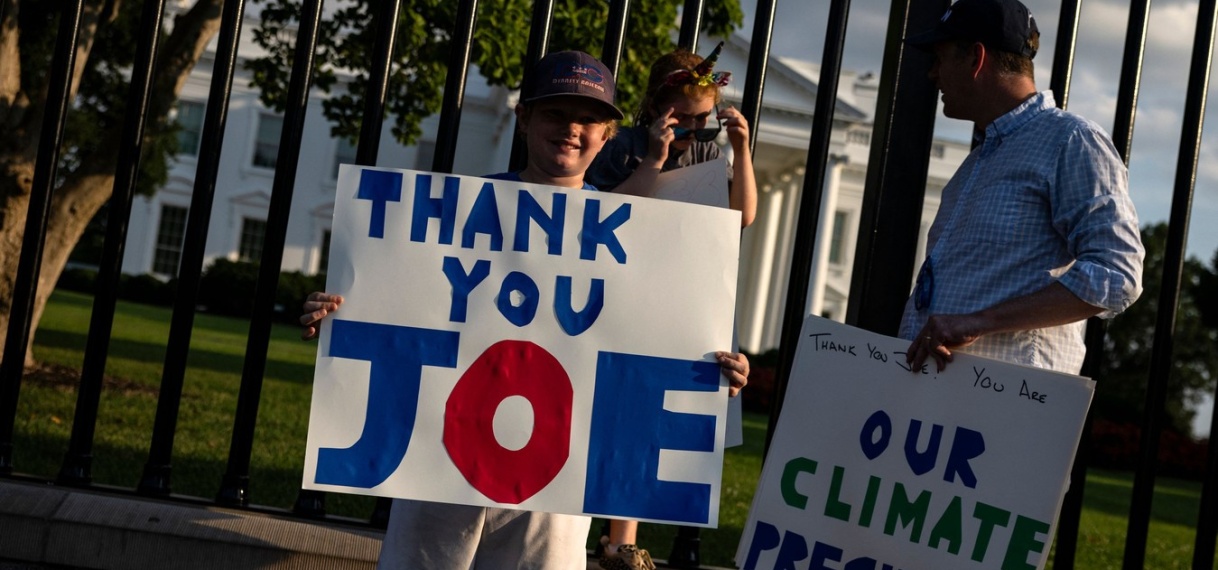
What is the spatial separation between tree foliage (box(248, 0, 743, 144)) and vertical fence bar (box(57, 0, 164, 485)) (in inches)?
175

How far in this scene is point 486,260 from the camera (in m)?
2.60

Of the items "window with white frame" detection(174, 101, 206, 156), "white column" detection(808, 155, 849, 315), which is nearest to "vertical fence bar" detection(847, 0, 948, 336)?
"white column" detection(808, 155, 849, 315)

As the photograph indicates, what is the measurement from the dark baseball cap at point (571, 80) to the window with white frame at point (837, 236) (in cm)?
→ 4166

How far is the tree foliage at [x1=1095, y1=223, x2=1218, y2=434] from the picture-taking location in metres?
38.8

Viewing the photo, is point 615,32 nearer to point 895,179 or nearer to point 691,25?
point 691,25

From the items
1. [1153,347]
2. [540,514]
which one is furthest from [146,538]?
[1153,347]

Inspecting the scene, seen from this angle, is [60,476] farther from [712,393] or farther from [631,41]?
[631,41]

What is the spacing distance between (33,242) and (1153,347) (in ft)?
10.1

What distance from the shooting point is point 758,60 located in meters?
3.30

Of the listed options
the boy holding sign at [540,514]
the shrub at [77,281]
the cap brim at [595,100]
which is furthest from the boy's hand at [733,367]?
the shrub at [77,281]

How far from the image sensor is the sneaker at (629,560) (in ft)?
10.7

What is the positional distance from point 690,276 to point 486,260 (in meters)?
0.45

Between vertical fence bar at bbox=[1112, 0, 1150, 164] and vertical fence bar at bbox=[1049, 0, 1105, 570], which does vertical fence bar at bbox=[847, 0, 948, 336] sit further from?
vertical fence bar at bbox=[1112, 0, 1150, 164]

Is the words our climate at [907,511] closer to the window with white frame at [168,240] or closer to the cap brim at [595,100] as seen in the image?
the cap brim at [595,100]
